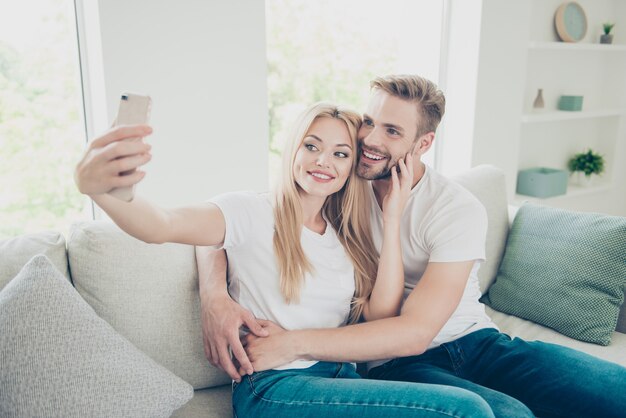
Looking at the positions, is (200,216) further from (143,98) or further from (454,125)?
(454,125)

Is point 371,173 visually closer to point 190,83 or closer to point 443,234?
point 443,234

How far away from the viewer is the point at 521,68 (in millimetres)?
3303

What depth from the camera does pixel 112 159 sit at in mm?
891

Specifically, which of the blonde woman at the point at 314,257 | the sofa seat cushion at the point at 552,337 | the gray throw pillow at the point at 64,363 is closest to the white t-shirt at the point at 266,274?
the blonde woman at the point at 314,257

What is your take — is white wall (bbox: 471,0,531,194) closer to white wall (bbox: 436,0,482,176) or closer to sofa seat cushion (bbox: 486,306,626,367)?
white wall (bbox: 436,0,482,176)

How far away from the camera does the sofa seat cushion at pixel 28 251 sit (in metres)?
1.36

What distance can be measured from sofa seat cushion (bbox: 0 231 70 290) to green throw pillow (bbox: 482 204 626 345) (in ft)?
4.79

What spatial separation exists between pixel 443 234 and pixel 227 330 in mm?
632

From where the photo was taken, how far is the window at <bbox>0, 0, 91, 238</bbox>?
2.00 metres

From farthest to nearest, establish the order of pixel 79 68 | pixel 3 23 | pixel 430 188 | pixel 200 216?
pixel 79 68
pixel 3 23
pixel 430 188
pixel 200 216

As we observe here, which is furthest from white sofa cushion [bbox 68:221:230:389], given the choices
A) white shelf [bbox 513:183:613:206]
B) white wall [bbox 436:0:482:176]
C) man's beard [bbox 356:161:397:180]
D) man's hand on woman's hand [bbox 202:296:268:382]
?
white shelf [bbox 513:183:613:206]

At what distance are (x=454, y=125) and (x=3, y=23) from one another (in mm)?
2342

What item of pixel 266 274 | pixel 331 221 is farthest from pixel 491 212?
pixel 266 274

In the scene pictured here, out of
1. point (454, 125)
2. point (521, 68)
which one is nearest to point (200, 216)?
point (454, 125)
